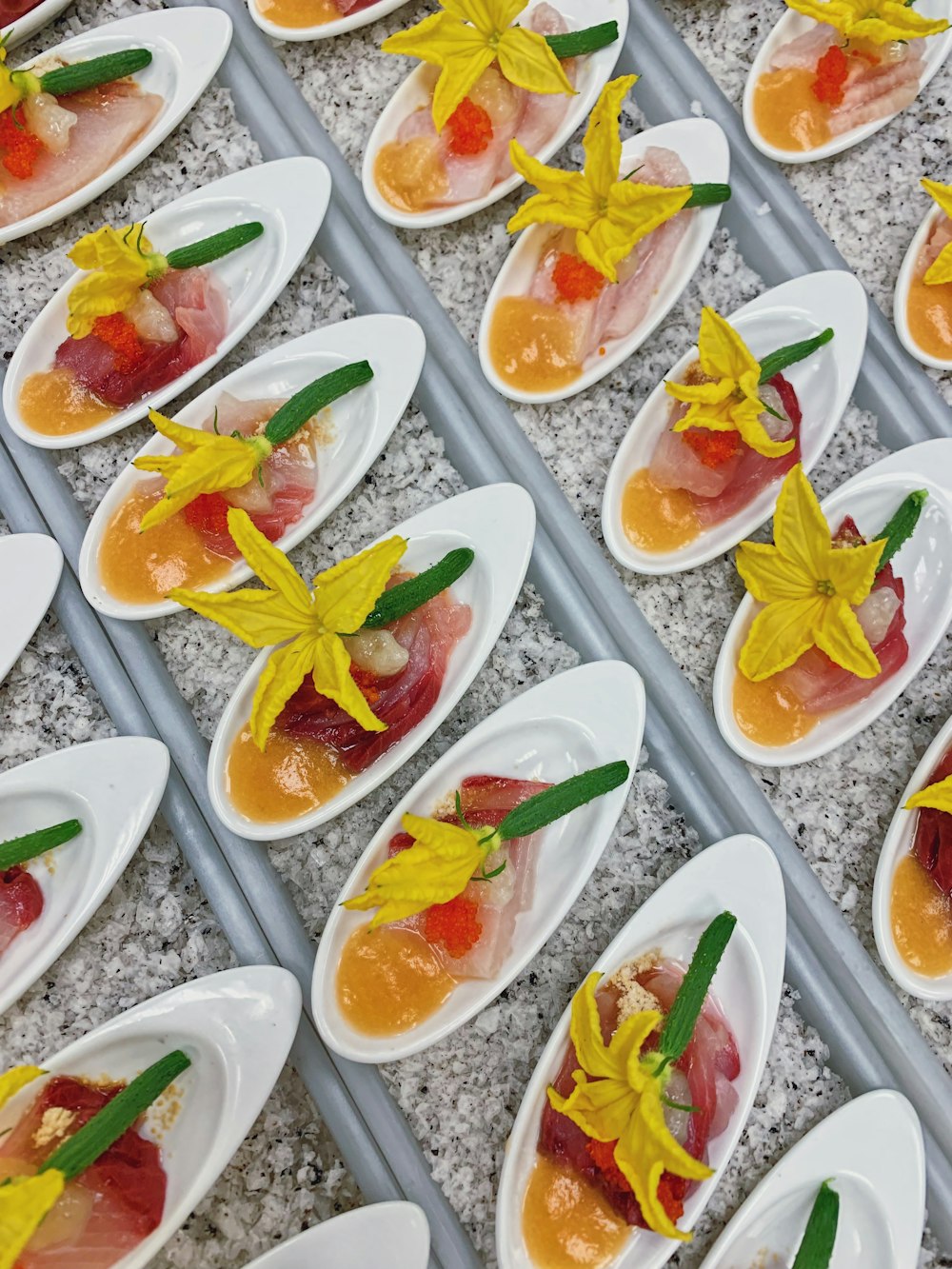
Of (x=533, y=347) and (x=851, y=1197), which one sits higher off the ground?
(x=533, y=347)

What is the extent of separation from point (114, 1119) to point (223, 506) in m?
0.70

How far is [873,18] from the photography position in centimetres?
132

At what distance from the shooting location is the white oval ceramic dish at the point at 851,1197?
114 cm

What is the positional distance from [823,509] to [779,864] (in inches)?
17.6

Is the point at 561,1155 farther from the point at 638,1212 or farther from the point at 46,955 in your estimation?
the point at 46,955

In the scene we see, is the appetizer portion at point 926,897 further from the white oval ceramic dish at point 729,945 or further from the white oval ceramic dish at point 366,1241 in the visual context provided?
the white oval ceramic dish at point 366,1241

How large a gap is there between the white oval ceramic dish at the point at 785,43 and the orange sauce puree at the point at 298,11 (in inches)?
23.2

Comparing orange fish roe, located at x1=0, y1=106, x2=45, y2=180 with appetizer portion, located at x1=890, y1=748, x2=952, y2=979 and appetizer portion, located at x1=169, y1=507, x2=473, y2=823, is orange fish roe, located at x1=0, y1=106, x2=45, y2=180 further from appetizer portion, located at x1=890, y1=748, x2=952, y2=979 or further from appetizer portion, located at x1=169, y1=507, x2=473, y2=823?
appetizer portion, located at x1=890, y1=748, x2=952, y2=979

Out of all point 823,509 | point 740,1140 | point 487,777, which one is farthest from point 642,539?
point 740,1140

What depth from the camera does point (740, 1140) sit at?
121 centimetres

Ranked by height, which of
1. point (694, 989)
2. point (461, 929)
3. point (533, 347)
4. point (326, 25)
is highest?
point (326, 25)

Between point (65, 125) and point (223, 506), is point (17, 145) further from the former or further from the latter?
point (223, 506)

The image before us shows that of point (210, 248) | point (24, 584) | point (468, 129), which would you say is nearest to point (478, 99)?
point (468, 129)

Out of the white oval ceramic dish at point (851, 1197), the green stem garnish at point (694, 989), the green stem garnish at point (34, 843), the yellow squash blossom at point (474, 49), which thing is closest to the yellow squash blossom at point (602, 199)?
the yellow squash blossom at point (474, 49)
